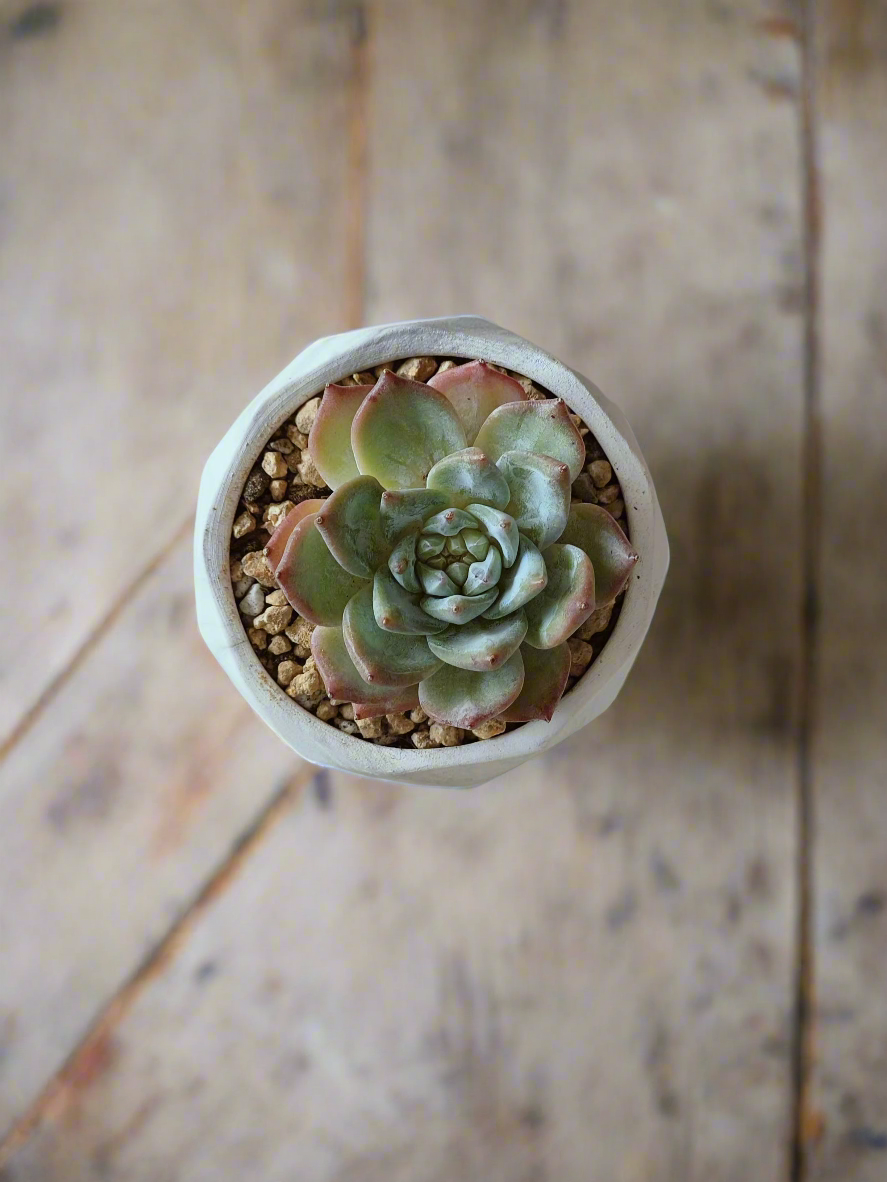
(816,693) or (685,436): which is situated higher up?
(685,436)

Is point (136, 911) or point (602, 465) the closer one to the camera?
point (602, 465)

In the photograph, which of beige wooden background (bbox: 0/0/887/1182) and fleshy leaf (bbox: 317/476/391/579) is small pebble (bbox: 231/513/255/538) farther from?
beige wooden background (bbox: 0/0/887/1182)

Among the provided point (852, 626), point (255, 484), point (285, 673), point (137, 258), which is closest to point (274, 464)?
point (255, 484)

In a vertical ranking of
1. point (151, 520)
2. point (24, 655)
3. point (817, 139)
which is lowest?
point (24, 655)

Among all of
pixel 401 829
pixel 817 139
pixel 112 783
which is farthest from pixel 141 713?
pixel 817 139

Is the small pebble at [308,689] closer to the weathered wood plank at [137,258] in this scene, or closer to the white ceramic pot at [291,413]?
the white ceramic pot at [291,413]

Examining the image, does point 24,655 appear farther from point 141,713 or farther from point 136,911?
point 136,911
